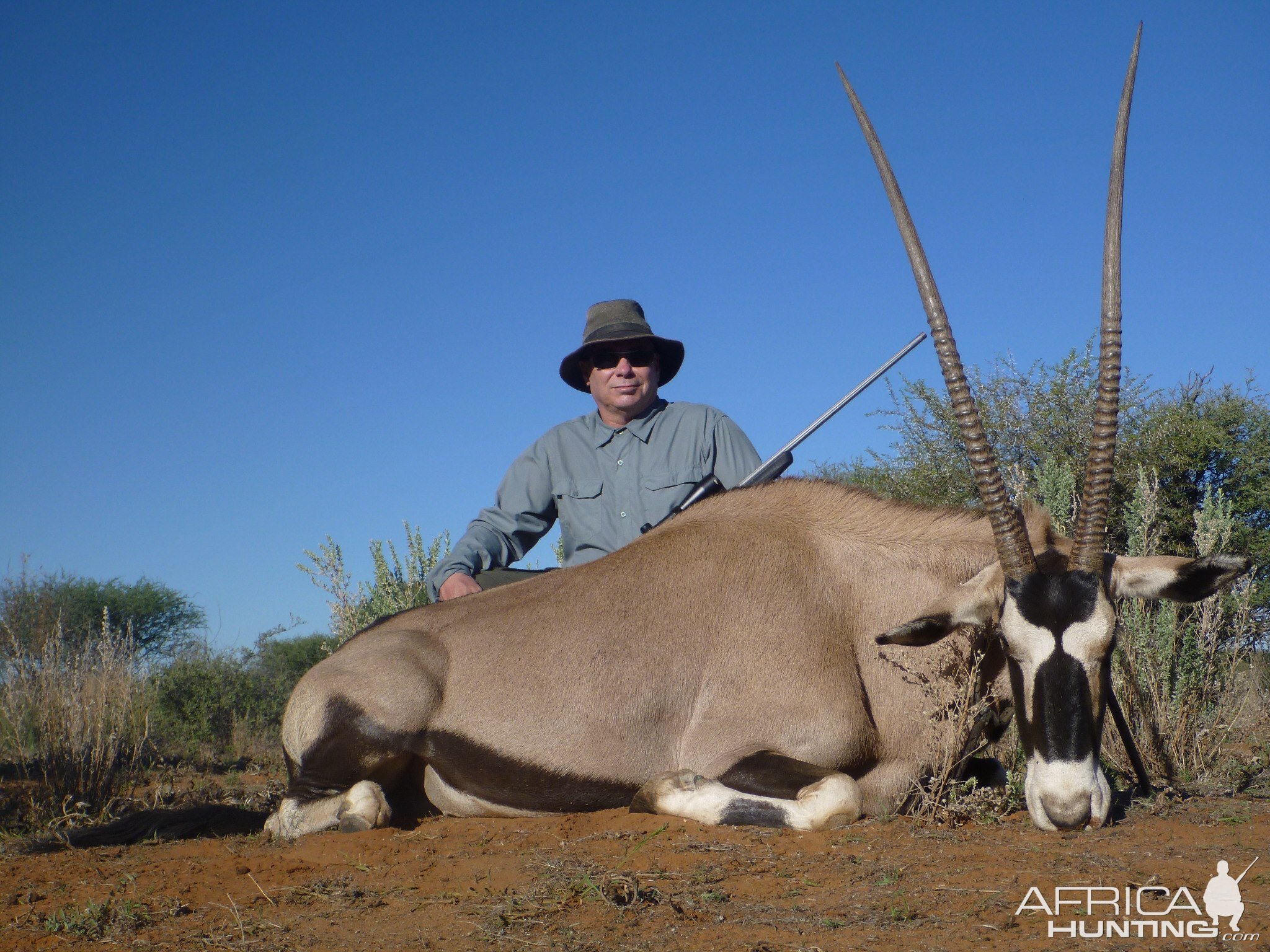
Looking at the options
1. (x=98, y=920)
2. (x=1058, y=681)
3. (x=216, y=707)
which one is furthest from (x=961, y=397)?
(x=216, y=707)

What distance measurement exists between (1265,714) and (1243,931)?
516 centimetres

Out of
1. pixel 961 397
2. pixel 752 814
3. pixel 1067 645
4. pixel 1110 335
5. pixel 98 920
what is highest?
pixel 1110 335

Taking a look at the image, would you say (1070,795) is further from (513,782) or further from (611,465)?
(611,465)

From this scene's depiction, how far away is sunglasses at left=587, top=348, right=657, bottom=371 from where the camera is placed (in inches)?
270

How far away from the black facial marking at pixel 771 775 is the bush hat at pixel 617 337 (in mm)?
3293

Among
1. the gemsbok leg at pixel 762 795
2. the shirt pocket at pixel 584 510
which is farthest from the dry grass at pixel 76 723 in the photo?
the gemsbok leg at pixel 762 795

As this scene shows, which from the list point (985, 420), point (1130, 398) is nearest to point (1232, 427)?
point (1130, 398)

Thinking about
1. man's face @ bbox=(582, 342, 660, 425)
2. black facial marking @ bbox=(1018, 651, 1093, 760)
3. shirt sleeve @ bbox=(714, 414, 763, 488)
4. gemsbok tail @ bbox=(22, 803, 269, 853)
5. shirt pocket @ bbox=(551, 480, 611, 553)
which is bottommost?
gemsbok tail @ bbox=(22, 803, 269, 853)

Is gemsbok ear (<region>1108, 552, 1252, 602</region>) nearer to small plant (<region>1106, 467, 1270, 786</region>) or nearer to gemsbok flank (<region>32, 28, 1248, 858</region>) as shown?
gemsbok flank (<region>32, 28, 1248, 858</region>)

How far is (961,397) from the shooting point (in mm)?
4211

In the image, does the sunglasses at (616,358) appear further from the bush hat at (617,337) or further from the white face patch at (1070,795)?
the white face patch at (1070,795)

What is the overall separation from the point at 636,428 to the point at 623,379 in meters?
0.34

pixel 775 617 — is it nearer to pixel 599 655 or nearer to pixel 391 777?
pixel 599 655

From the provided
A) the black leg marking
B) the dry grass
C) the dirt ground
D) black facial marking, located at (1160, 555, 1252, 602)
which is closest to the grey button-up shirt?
the black leg marking
